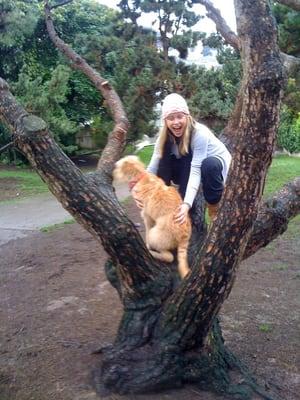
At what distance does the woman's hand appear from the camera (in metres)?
3.70

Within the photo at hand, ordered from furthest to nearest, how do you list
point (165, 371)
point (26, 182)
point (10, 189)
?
point (26, 182) < point (10, 189) < point (165, 371)

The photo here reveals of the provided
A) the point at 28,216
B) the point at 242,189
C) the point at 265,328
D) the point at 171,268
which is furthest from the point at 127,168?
the point at 28,216

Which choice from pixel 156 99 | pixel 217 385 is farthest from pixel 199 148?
pixel 156 99

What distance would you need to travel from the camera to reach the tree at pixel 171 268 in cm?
280

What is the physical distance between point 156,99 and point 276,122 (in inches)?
309

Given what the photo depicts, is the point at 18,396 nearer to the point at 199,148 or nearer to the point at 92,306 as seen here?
the point at 92,306

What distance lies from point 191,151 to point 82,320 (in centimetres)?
173

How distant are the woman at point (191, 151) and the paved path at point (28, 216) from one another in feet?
13.2

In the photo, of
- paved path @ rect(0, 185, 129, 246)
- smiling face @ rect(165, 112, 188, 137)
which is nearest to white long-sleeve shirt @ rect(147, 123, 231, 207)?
smiling face @ rect(165, 112, 188, 137)

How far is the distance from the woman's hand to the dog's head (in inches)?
17.7

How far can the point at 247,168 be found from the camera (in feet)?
9.05

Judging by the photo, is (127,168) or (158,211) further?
(127,168)

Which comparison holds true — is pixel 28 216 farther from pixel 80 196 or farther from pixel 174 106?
pixel 80 196

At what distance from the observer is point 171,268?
3.75 m
